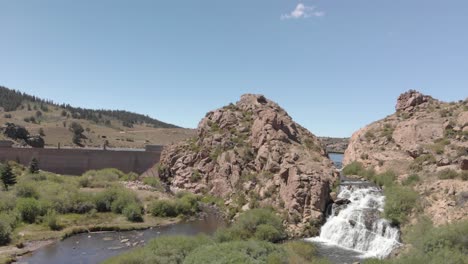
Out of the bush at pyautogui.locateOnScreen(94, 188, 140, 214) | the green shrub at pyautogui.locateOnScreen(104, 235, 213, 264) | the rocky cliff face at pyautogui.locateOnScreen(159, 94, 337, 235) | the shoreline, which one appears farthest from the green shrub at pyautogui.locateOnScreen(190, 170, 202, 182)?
the green shrub at pyautogui.locateOnScreen(104, 235, 213, 264)

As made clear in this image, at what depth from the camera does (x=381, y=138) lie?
65438 millimetres

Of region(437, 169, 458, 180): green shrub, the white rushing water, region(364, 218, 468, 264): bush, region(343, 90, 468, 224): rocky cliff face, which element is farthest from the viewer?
region(437, 169, 458, 180): green shrub

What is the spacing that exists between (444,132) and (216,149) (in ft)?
119

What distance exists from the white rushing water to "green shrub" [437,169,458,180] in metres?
6.38

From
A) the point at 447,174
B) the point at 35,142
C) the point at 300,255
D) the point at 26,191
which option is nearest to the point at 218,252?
the point at 300,255

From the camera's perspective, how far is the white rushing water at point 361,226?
129 feet

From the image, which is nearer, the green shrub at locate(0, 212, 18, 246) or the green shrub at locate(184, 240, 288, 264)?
the green shrub at locate(184, 240, 288, 264)

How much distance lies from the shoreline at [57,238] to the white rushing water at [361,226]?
20.3 meters

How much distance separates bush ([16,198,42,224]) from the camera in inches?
1955

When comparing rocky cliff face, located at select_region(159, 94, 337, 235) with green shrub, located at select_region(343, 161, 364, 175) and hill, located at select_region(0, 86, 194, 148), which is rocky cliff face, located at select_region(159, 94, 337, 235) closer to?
green shrub, located at select_region(343, 161, 364, 175)

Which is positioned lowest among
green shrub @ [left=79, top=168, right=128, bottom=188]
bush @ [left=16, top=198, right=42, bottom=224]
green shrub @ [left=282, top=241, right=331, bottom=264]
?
bush @ [left=16, top=198, right=42, bottom=224]

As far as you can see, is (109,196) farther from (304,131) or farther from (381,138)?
(381,138)

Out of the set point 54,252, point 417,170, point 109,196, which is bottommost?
point 54,252

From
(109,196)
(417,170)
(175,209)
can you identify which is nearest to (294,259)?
(417,170)
